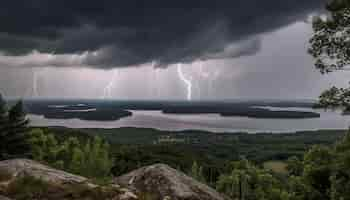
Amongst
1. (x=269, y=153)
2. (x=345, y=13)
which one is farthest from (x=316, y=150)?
(x=269, y=153)

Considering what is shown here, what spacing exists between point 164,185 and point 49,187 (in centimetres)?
303

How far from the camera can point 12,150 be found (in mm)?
38312

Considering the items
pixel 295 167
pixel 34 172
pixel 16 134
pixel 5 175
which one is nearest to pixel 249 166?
pixel 295 167

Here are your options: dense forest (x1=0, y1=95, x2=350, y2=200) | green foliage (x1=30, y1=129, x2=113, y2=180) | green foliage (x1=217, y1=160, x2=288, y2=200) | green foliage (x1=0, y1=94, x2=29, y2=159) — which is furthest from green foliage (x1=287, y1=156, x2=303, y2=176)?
green foliage (x1=0, y1=94, x2=29, y2=159)

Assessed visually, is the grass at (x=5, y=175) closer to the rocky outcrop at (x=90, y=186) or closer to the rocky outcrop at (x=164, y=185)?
the rocky outcrop at (x=90, y=186)

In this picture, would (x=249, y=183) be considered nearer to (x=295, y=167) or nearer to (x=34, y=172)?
(x=295, y=167)

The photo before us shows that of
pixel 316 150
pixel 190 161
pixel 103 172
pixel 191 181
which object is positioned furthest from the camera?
pixel 190 161

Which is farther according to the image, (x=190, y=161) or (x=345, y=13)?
(x=190, y=161)

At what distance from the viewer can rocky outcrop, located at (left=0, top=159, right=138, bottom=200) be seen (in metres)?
6.66

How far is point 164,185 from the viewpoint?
8.13m

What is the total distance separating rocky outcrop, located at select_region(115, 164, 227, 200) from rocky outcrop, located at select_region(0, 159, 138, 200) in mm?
780

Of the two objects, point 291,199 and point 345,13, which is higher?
point 345,13

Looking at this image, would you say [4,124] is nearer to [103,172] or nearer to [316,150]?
[103,172]

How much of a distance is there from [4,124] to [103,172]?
771 inches
